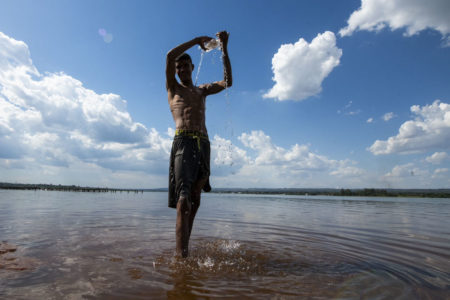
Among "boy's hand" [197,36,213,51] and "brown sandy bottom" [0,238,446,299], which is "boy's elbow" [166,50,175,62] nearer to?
"boy's hand" [197,36,213,51]

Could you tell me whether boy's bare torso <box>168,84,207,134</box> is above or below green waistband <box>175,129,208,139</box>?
above

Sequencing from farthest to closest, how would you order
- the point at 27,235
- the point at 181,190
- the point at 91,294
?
the point at 27,235 < the point at 181,190 < the point at 91,294

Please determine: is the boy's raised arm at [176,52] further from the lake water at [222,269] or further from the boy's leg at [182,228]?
the lake water at [222,269]

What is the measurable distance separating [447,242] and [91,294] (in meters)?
7.40

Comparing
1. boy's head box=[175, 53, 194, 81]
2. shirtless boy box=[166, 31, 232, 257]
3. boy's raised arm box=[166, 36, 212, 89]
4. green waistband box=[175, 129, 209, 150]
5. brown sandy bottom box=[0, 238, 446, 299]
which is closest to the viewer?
brown sandy bottom box=[0, 238, 446, 299]

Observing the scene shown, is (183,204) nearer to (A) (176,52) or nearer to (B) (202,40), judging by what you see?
(A) (176,52)

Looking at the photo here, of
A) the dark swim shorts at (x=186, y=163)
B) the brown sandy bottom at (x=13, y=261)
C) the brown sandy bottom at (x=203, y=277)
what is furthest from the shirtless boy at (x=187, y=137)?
the brown sandy bottom at (x=13, y=261)

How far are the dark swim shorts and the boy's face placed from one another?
1.09m

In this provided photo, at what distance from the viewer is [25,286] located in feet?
8.34

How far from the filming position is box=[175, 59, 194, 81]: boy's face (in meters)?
4.53

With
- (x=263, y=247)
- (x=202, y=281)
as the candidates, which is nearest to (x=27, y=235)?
(x=202, y=281)

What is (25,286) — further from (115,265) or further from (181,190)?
(181,190)

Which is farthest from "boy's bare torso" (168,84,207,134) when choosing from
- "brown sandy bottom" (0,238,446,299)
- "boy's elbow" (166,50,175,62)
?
"brown sandy bottom" (0,238,446,299)

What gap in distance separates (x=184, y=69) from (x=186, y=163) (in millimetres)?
1802
